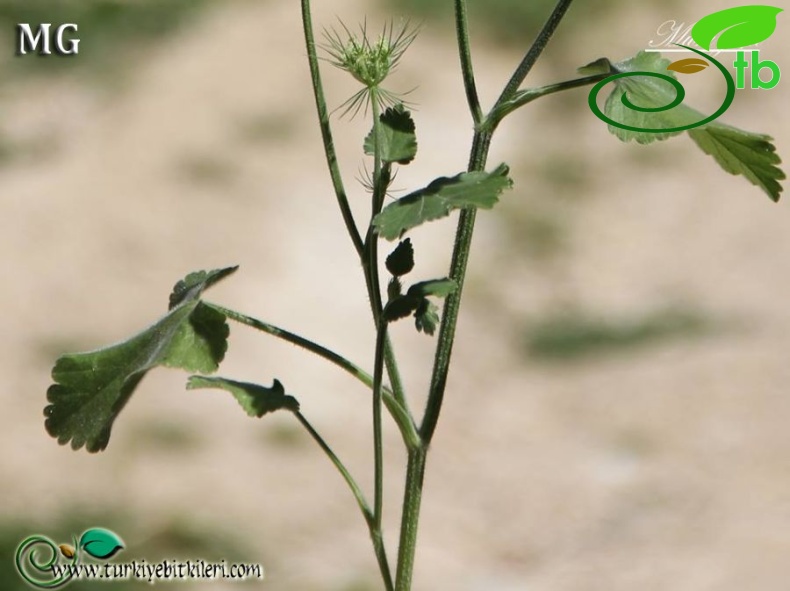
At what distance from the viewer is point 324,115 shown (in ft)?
2.35

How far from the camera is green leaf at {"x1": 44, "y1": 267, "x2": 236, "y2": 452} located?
0.71 meters

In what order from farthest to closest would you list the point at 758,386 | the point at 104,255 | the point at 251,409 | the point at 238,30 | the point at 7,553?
the point at 238,30
the point at 104,255
the point at 758,386
the point at 7,553
the point at 251,409

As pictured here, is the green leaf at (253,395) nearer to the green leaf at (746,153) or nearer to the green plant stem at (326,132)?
the green plant stem at (326,132)

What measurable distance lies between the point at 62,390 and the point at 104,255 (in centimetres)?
329

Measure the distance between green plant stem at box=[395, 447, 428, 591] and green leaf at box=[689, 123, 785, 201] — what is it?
0.85 feet

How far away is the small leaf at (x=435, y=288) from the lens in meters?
0.67

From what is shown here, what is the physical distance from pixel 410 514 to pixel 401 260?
5.9 inches

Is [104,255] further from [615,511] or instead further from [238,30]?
[615,511]

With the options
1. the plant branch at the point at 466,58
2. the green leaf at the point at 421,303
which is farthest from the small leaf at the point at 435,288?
the plant branch at the point at 466,58

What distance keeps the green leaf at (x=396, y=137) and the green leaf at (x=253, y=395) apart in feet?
0.50

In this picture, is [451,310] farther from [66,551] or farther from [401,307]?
[66,551]

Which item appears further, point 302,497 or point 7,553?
point 302,497

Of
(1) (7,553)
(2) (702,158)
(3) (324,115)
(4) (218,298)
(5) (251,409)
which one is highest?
(2) (702,158)

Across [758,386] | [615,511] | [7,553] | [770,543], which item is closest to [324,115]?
[7,553]
